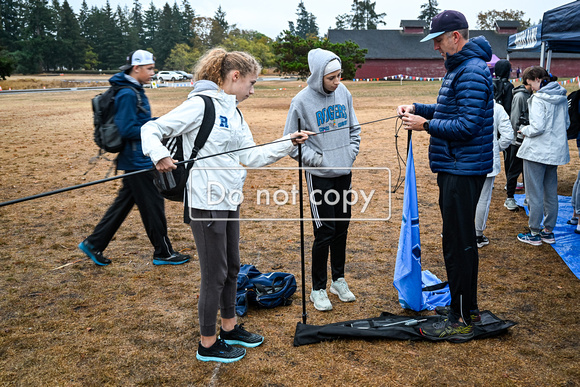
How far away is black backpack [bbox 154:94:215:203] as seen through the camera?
2592 millimetres

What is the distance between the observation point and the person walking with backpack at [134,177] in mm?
4102

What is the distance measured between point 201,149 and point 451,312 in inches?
84.3

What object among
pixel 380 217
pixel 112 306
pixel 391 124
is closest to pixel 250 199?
pixel 380 217

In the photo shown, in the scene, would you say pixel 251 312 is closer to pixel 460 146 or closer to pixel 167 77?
pixel 460 146

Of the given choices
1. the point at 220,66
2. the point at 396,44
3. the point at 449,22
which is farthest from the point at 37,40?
the point at 449,22

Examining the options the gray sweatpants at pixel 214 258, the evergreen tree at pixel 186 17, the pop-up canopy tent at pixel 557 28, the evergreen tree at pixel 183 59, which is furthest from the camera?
the evergreen tree at pixel 186 17

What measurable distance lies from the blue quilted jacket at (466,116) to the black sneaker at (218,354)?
1.88 m

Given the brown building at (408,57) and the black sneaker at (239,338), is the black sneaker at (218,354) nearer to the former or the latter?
the black sneaker at (239,338)

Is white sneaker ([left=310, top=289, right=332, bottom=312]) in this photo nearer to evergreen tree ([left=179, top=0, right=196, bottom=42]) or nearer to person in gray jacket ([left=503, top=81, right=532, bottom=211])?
person in gray jacket ([left=503, top=81, right=532, bottom=211])

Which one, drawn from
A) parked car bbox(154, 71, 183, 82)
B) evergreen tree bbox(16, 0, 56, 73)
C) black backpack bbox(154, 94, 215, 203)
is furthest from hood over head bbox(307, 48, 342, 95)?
evergreen tree bbox(16, 0, 56, 73)

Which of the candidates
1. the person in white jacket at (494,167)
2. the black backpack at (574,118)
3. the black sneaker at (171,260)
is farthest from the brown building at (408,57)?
the black sneaker at (171,260)

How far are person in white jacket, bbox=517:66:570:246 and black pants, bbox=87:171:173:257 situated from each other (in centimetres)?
394

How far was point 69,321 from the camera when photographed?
11.6 ft

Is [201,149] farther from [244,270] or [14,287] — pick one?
[14,287]
